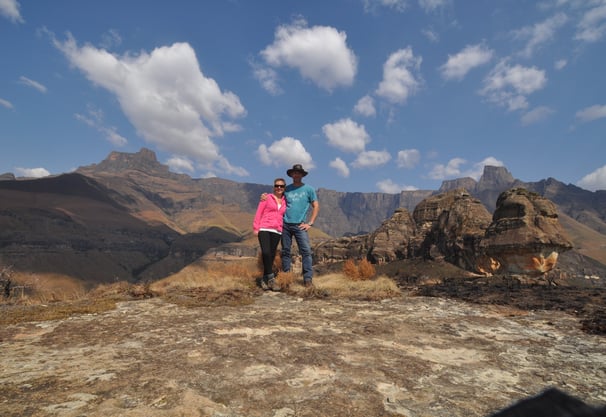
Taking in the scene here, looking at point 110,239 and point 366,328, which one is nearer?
point 366,328

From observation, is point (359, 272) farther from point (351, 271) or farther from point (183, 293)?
point (183, 293)

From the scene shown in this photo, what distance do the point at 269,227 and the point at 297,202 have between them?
938 millimetres

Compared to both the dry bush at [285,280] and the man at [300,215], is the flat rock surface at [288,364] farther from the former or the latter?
the man at [300,215]

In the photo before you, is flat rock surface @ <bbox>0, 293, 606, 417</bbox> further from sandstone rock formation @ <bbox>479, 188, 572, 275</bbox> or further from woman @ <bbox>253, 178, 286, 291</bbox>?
sandstone rock formation @ <bbox>479, 188, 572, 275</bbox>

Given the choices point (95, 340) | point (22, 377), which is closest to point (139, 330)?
point (95, 340)

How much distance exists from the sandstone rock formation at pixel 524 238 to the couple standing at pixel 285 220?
15.8 m

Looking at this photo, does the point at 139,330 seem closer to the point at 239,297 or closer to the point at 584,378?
the point at 239,297

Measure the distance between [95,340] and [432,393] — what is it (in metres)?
3.47

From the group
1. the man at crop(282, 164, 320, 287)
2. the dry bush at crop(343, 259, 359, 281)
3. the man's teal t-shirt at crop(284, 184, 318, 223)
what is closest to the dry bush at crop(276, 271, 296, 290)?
the man at crop(282, 164, 320, 287)

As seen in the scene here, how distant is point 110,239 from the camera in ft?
518

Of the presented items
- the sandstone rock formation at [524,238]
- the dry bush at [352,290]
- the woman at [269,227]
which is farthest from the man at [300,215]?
the sandstone rock formation at [524,238]

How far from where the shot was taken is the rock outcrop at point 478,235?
60.5 ft

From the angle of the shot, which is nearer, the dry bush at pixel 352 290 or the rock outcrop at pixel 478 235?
the dry bush at pixel 352 290

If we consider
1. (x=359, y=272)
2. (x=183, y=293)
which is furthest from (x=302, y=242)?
(x=183, y=293)
